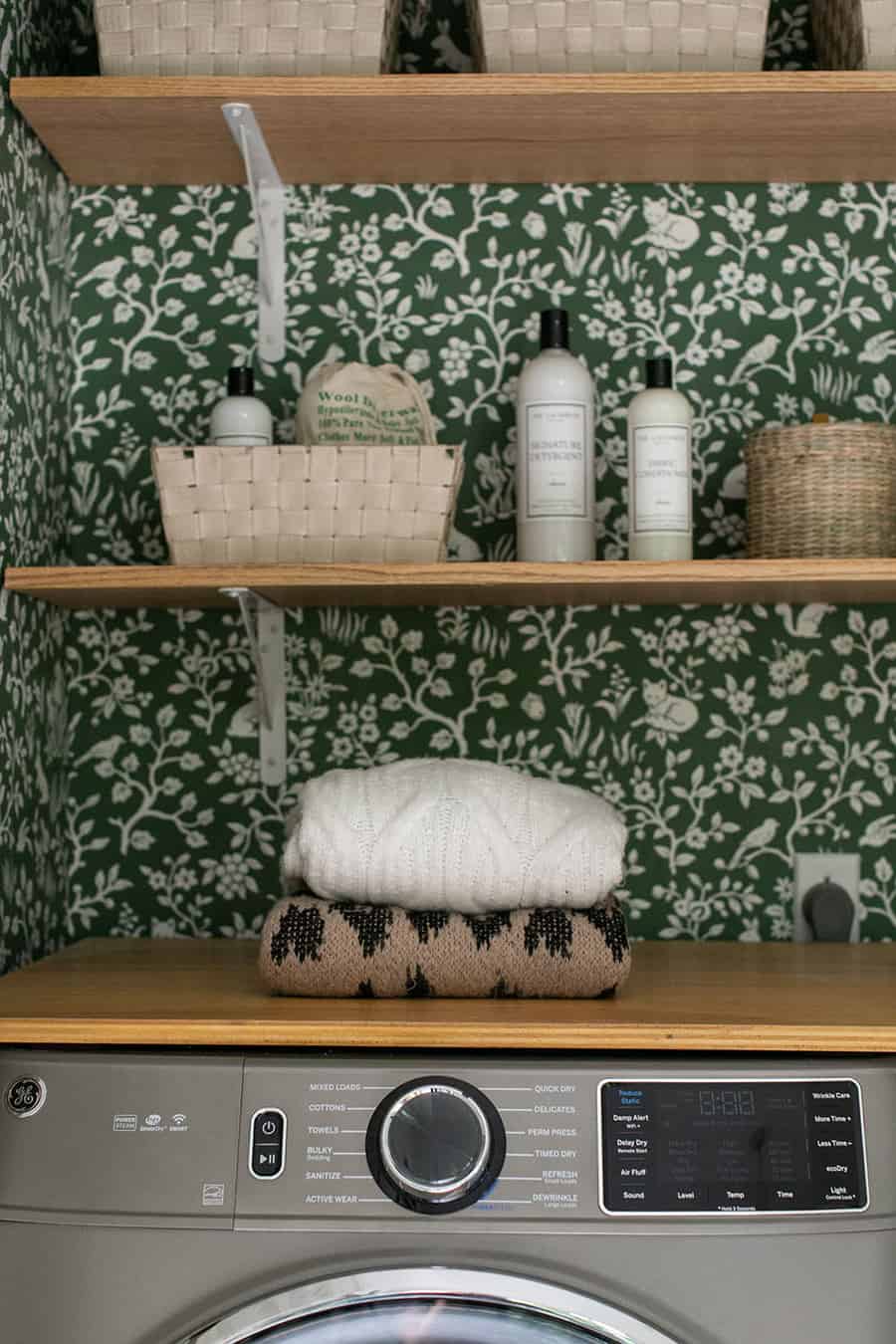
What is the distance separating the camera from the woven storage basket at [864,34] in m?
1.61

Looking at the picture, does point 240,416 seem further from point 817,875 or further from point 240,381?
point 817,875

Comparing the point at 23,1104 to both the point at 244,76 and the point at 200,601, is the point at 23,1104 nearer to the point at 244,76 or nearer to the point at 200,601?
the point at 200,601

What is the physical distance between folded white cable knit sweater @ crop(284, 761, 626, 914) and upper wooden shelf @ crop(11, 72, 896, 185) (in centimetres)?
81

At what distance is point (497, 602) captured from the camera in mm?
1806

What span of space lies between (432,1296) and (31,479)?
1.07m

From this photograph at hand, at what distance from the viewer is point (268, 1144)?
1.27 meters

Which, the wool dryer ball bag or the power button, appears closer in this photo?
the power button

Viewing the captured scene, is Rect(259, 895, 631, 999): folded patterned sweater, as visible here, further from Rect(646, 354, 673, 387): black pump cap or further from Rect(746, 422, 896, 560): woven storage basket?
Rect(646, 354, 673, 387): black pump cap

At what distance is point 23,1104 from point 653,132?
1330mm

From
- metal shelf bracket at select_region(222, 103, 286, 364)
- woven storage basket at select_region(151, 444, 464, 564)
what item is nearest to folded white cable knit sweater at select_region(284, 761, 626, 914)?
woven storage basket at select_region(151, 444, 464, 564)

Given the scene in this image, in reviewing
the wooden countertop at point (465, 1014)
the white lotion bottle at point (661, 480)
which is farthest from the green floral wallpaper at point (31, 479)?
the white lotion bottle at point (661, 480)

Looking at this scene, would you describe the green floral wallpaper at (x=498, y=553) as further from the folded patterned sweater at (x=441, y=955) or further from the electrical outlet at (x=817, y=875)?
the folded patterned sweater at (x=441, y=955)

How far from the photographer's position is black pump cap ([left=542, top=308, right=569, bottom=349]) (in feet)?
5.41

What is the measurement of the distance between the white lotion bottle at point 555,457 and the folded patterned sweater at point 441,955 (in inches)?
18.1
